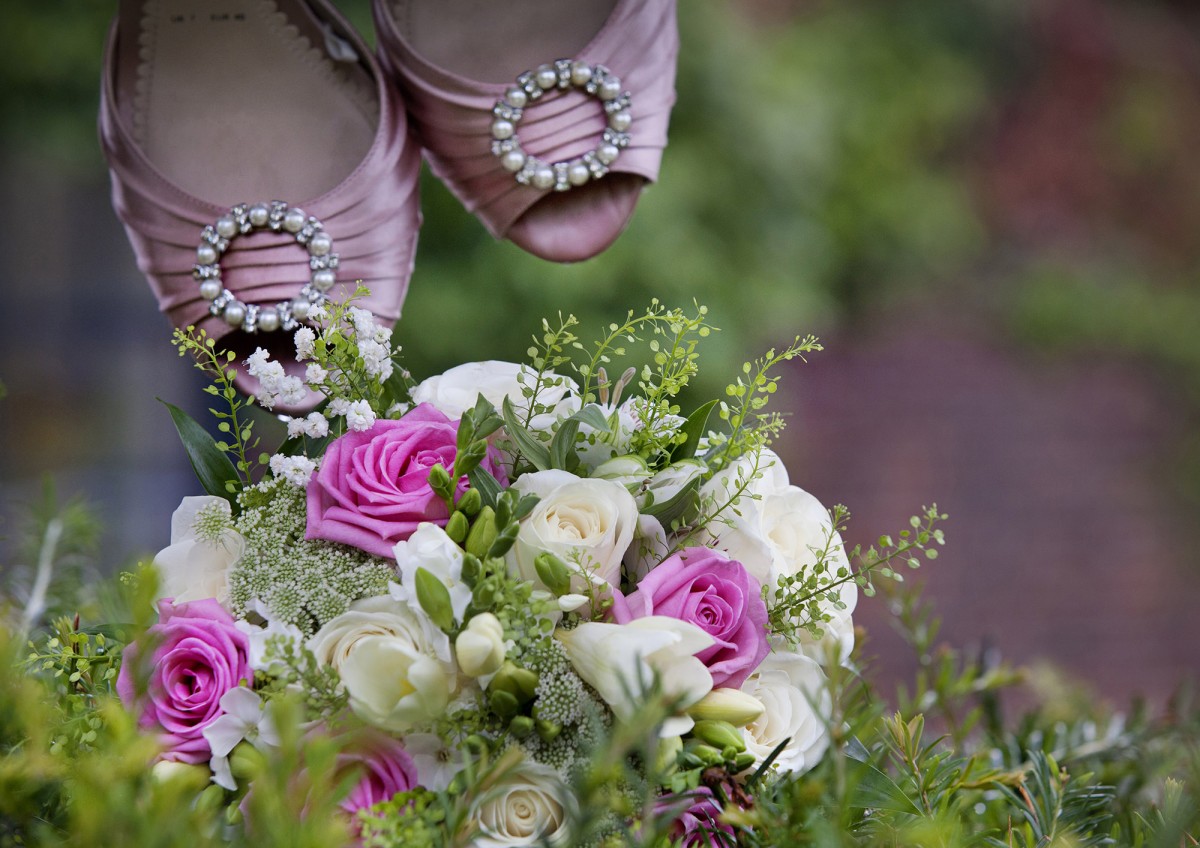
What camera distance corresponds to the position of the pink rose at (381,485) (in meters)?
0.52

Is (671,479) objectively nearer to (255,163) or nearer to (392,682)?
(392,682)

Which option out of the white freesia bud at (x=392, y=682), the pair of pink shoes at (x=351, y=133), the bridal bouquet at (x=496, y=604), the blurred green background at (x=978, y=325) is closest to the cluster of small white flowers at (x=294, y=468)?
the bridal bouquet at (x=496, y=604)

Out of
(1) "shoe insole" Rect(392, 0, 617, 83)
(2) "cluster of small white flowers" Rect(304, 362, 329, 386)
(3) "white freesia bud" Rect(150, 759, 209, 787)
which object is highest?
(1) "shoe insole" Rect(392, 0, 617, 83)

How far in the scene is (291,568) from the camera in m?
0.54

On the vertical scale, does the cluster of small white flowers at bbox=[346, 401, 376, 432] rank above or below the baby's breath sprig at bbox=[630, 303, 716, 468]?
below

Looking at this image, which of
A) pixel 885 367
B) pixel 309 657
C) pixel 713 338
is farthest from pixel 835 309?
pixel 309 657

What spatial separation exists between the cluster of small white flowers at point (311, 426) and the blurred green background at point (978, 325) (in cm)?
198

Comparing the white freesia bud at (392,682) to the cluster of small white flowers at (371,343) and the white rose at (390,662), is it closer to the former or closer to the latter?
the white rose at (390,662)

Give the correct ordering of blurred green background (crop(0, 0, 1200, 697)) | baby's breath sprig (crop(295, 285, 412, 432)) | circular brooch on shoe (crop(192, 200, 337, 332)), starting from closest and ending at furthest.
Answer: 1. baby's breath sprig (crop(295, 285, 412, 432))
2. circular brooch on shoe (crop(192, 200, 337, 332))
3. blurred green background (crop(0, 0, 1200, 697))

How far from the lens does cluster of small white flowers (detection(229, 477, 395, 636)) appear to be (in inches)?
20.6

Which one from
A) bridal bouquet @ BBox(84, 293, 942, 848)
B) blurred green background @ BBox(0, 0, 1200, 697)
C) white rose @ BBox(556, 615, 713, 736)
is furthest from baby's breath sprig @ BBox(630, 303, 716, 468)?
blurred green background @ BBox(0, 0, 1200, 697)

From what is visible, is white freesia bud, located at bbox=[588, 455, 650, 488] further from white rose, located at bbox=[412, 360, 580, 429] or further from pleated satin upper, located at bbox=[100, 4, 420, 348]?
pleated satin upper, located at bbox=[100, 4, 420, 348]

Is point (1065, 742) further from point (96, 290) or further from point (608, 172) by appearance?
point (96, 290)

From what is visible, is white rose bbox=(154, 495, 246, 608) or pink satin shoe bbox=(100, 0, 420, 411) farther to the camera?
pink satin shoe bbox=(100, 0, 420, 411)
